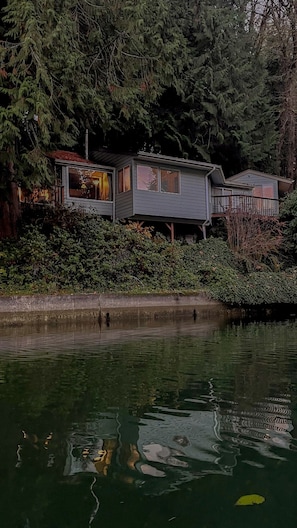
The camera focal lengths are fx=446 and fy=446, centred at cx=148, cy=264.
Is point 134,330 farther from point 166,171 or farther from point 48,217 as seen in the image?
point 166,171

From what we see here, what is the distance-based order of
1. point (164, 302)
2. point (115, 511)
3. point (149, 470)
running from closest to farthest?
1. point (115, 511)
2. point (149, 470)
3. point (164, 302)

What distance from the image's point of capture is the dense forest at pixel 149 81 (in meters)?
9.42

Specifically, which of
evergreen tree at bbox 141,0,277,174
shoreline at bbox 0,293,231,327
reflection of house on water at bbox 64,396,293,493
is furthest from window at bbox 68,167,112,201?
reflection of house on water at bbox 64,396,293,493

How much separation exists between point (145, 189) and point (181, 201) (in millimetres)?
2036

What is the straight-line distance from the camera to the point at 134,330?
9.80m

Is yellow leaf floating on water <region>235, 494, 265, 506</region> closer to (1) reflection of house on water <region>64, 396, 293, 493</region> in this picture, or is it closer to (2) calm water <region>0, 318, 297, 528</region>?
(2) calm water <region>0, 318, 297, 528</region>

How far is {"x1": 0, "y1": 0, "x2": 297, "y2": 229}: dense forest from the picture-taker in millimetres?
9422

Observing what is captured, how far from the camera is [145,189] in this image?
64.8ft

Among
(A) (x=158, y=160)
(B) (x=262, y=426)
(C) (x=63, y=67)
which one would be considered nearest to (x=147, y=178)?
(A) (x=158, y=160)

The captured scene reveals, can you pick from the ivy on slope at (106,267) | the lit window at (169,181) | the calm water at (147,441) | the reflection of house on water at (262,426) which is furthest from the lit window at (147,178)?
the reflection of house on water at (262,426)

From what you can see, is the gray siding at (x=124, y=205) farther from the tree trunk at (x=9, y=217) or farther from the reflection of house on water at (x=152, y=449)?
the reflection of house on water at (x=152, y=449)

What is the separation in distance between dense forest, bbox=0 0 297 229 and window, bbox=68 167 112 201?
5.11 feet

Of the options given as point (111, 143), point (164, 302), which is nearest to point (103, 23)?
point (164, 302)

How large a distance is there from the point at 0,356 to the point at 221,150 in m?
22.4
